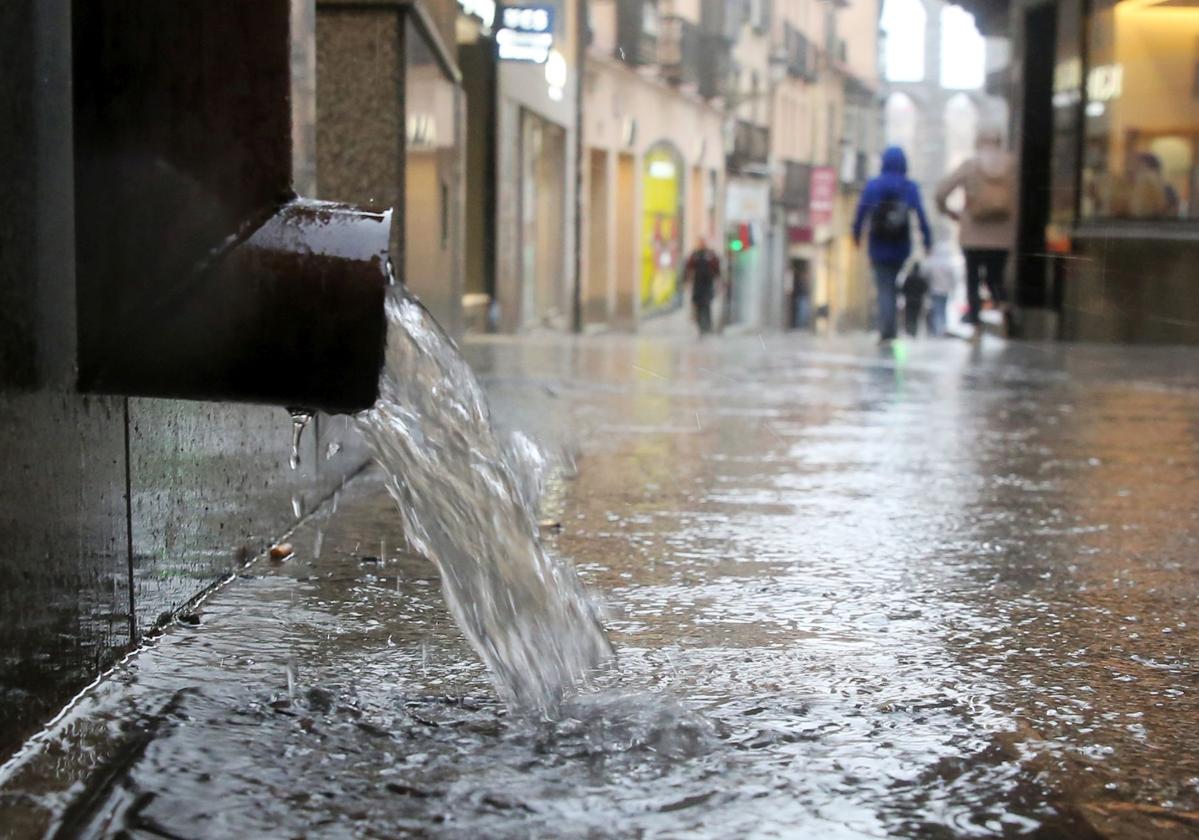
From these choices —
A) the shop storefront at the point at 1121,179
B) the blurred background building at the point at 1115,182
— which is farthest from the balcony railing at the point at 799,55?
the shop storefront at the point at 1121,179

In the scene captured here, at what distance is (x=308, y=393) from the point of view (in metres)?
2.24

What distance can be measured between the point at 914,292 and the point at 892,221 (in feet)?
53.7

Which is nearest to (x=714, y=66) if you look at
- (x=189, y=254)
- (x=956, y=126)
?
(x=956, y=126)

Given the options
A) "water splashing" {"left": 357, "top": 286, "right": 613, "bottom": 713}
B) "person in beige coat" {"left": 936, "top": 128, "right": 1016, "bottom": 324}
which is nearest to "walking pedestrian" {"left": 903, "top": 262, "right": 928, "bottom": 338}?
"person in beige coat" {"left": 936, "top": 128, "right": 1016, "bottom": 324}

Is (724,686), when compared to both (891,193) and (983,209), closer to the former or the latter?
(891,193)

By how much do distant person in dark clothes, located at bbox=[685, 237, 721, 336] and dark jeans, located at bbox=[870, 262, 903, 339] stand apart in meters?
13.8

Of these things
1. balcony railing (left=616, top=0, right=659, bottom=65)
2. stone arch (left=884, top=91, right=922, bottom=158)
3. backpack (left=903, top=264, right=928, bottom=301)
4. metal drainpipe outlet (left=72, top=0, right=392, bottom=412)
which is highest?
stone arch (left=884, top=91, right=922, bottom=158)

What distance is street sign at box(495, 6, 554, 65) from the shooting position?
66.1ft

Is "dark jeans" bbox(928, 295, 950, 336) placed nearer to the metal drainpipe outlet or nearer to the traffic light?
the traffic light

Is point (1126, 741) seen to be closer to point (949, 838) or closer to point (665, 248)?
point (949, 838)

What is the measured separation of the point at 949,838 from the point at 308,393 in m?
0.97

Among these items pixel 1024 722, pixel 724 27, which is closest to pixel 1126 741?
pixel 1024 722

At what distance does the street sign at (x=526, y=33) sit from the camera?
794 inches

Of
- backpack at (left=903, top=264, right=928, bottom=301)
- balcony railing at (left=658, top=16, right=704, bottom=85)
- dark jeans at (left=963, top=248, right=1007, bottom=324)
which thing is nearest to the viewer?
dark jeans at (left=963, top=248, right=1007, bottom=324)
